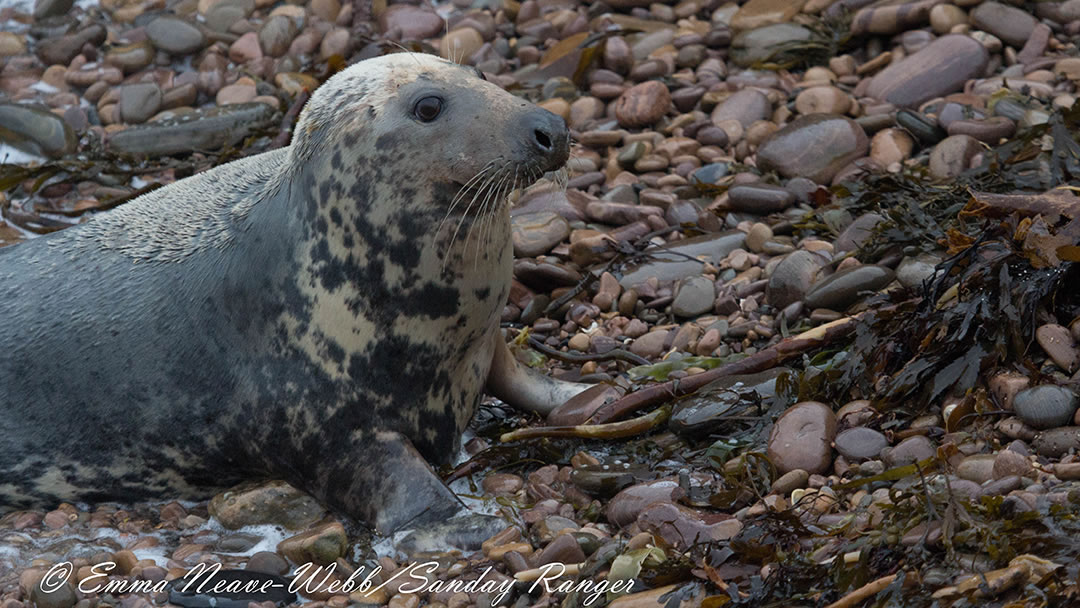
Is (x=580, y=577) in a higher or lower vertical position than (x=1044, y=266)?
lower

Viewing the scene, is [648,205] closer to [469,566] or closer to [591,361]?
[591,361]

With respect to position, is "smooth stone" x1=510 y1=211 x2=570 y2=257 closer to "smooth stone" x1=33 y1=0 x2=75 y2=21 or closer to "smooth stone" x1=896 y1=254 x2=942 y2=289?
"smooth stone" x1=896 y1=254 x2=942 y2=289

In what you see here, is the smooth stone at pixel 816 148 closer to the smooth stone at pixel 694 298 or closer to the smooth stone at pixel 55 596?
the smooth stone at pixel 694 298

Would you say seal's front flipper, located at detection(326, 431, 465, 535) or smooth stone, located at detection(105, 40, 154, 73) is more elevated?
smooth stone, located at detection(105, 40, 154, 73)

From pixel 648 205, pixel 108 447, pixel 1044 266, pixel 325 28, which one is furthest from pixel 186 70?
pixel 1044 266

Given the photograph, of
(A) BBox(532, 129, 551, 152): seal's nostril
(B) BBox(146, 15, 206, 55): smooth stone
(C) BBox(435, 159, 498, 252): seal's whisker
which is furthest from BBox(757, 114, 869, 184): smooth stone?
(B) BBox(146, 15, 206, 55): smooth stone

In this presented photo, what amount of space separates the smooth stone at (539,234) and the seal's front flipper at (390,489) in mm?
1819

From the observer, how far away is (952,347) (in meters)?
4.48

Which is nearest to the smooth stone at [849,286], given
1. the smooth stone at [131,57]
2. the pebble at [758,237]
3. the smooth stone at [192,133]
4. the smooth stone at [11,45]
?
the pebble at [758,237]

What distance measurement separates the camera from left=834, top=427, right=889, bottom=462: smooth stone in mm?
4315

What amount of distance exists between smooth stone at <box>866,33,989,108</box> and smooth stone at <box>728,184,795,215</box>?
1.04m

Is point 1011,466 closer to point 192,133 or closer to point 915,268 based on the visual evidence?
point 915,268

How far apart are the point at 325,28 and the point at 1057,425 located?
20.3 feet

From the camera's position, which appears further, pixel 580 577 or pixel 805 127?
pixel 805 127
